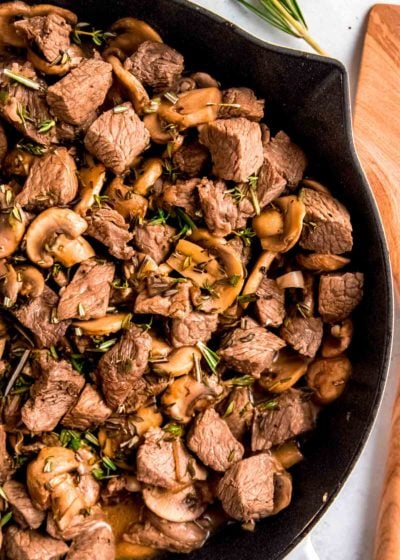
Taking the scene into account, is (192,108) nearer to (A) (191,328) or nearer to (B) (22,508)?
(A) (191,328)

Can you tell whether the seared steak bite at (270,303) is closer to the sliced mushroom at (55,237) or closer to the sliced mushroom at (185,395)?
the sliced mushroom at (185,395)

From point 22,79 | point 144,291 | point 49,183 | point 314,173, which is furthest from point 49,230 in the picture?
point 314,173

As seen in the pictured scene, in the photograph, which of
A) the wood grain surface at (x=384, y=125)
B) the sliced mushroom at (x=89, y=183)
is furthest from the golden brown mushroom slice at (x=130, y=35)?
the wood grain surface at (x=384, y=125)

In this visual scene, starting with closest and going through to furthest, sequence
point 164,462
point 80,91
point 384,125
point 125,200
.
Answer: point 80,91, point 125,200, point 164,462, point 384,125

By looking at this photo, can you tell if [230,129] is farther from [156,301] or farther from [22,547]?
[22,547]

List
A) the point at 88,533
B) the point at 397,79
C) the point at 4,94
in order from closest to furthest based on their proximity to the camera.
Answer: the point at 4,94, the point at 88,533, the point at 397,79

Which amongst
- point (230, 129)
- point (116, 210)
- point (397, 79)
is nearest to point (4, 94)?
point (116, 210)
